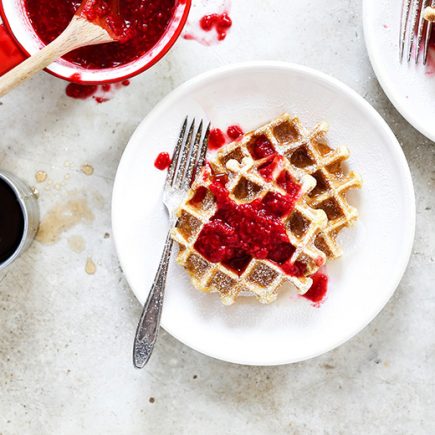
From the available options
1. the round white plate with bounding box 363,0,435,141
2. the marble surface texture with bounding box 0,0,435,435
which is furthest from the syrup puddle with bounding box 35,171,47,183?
the round white plate with bounding box 363,0,435,141

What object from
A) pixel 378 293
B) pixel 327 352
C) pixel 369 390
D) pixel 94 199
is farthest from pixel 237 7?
pixel 369 390

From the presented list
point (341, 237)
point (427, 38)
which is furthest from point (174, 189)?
point (427, 38)

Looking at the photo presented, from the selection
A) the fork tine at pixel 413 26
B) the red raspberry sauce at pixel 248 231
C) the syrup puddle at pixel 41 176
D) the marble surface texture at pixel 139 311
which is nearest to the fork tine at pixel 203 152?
the red raspberry sauce at pixel 248 231

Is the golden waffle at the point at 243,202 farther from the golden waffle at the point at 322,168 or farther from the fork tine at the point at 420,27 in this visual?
the fork tine at the point at 420,27

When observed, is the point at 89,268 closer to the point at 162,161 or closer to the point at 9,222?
the point at 9,222

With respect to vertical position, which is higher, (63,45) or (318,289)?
(63,45)

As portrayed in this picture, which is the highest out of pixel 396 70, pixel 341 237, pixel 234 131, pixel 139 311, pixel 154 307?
pixel 396 70

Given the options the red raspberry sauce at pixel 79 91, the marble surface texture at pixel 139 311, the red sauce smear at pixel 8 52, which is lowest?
the marble surface texture at pixel 139 311
